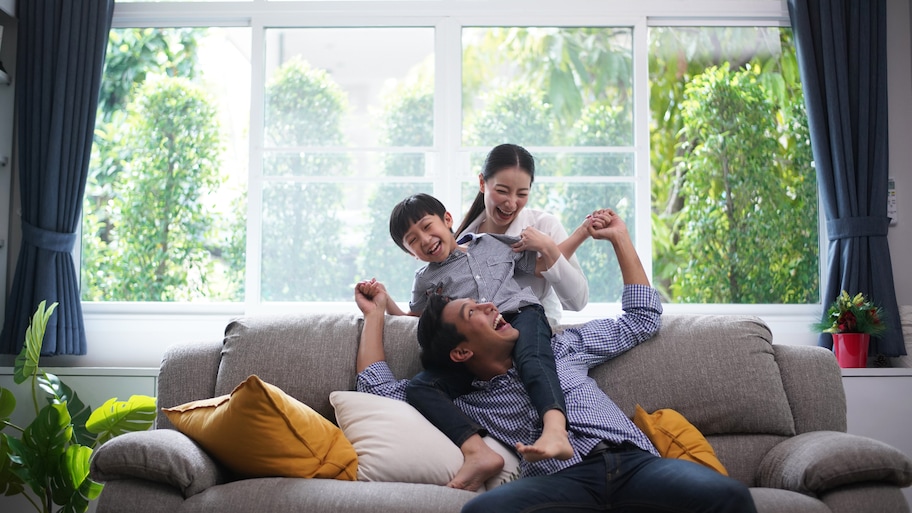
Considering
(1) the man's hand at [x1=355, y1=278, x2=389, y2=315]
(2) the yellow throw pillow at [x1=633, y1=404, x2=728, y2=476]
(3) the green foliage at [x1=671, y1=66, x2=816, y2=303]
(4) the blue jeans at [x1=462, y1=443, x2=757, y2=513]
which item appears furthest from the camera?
(3) the green foliage at [x1=671, y1=66, x2=816, y2=303]

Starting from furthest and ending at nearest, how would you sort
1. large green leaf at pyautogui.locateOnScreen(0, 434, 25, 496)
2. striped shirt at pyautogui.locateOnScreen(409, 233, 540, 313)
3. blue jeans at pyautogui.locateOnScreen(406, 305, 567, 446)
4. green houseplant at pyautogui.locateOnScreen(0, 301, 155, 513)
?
large green leaf at pyautogui.locateOnScreen(0, 434, 25, 496), green houseplant at pyautogui.locateOnScreen(0, 301, 155, 513), striped shirt at pyautogui.locateOnScreen(409, 233, 540, 313), blue jeans at pyautogui.locateOnScreen(406, 305, 567, 446)

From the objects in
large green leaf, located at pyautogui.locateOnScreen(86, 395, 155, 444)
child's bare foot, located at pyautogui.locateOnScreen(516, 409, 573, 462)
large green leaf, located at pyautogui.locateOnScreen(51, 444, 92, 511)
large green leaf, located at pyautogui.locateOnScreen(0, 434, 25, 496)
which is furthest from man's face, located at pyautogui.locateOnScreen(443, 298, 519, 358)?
large green leaf, located at pyautogui.locateOnScreen(0, 434, 25, 496)

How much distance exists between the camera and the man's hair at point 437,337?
224cm

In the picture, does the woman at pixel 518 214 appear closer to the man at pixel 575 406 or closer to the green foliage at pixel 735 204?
the man at pixel 575 406

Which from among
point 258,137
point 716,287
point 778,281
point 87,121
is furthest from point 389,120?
point 778,281

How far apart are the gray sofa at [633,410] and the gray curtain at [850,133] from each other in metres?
1.38

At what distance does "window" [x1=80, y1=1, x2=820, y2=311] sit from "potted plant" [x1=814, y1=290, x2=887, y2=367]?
0.40 meters

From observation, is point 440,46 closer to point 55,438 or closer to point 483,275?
point 483,275

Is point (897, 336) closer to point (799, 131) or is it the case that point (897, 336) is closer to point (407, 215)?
point (799, 131)

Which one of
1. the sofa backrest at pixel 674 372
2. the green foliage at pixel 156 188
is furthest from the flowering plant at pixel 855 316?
the green foliage at pixel 156 188

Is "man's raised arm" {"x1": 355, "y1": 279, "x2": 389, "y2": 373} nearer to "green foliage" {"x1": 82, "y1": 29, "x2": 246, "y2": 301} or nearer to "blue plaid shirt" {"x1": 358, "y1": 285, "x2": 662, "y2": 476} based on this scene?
"blue plaid shirt" {"x1": 358, "y1": 285, "x2": 662, "y2": 476}

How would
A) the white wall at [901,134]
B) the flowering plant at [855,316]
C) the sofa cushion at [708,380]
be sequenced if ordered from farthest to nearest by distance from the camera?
the white wall at [901,134]
the flowering plant at [855,316]
the sofa cushion at [708,380]

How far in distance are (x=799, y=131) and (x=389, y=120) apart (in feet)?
6.22

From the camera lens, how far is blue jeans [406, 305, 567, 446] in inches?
82.4
